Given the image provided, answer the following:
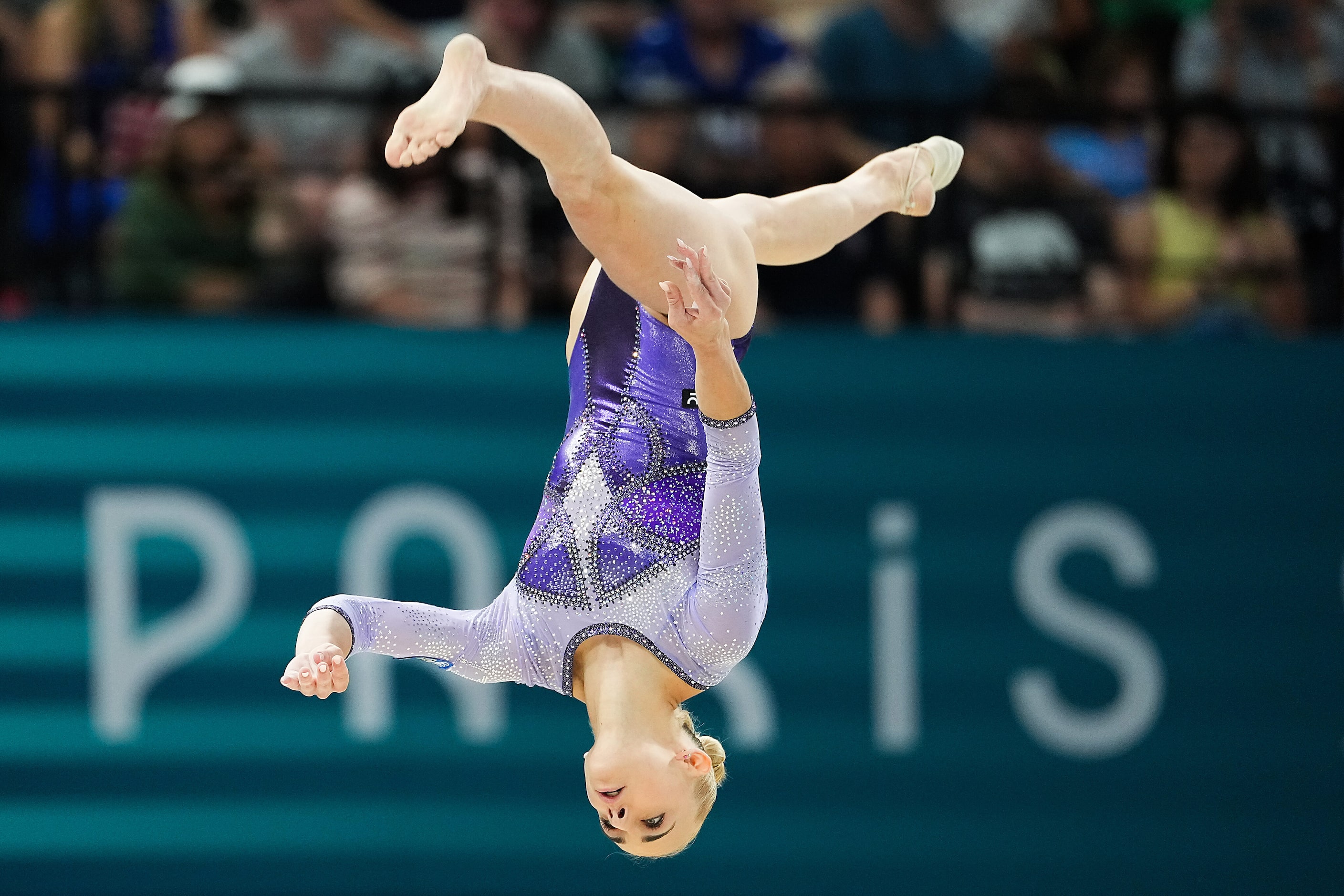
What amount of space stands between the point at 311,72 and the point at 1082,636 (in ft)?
10.7

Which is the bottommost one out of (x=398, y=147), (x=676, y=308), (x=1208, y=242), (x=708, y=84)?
(x=676, y=308)

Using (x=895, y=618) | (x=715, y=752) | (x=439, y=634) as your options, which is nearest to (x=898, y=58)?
(x=895, y=618)

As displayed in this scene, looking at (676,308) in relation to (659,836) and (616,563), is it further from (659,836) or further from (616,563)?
(659,836)

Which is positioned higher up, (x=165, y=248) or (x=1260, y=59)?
(x=1260, y=59)

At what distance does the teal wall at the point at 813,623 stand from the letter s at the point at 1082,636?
15 mm

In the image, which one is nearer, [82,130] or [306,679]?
[306,679]

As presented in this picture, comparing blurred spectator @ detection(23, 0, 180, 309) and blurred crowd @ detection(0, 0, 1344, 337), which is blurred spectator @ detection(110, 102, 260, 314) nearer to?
blurred crowd @ detection(0, 0, 1344, 337)

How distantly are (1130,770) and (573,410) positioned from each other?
120 inches

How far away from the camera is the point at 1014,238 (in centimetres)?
605

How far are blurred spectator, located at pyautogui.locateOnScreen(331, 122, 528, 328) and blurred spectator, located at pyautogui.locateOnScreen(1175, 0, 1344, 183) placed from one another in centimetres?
256

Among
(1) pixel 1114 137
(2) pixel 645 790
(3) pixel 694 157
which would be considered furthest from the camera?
(1) pixel 1114 137

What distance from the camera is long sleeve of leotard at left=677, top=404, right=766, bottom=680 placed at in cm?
346

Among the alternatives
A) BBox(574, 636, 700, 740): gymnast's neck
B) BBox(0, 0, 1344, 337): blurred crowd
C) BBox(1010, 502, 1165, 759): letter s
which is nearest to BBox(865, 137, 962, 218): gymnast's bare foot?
BBox(574, 636, 700, 740): gymnast's neck

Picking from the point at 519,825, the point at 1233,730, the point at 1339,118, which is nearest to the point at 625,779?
the point at 519,825
